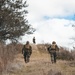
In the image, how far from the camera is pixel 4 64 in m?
20.2

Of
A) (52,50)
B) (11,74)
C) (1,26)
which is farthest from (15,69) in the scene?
(1,26)

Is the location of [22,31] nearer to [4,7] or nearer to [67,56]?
[4,7]

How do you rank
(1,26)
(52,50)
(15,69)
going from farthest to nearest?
(1,26) < (52,50) < (15,69)

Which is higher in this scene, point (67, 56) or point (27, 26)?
point (27, 26)

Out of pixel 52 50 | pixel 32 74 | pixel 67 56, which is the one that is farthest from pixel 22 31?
pixel 32 74

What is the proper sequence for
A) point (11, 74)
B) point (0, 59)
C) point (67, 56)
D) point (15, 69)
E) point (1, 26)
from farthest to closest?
1. point (1, 26)
2. point (67, 56)
3. point (15, 69)
4. point (11, 74)
5. point (0, 59)

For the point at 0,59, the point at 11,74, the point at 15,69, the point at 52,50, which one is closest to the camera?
the point at 0,59

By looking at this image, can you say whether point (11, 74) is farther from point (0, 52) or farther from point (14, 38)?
point (14, 38)

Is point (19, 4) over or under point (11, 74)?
over

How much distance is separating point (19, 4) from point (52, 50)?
18.5 meters

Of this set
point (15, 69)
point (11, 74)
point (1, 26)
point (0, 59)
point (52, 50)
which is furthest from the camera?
point (1, 26)

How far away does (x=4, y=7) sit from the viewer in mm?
47656

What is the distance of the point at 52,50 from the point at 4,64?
1213cm

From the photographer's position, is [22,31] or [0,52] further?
[22,31]
